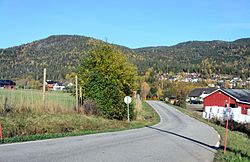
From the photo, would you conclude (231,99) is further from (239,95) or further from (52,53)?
(52,53)

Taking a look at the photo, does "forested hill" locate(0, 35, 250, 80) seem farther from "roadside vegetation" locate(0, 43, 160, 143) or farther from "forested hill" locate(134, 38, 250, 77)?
"roadside vegetation" locate(0, 43, 160, 143)

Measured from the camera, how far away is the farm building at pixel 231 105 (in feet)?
160

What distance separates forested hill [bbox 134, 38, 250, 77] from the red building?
94.0 meters

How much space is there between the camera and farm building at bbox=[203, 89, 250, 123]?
160 feet

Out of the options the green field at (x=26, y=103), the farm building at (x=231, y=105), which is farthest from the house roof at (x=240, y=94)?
the green field at (x=26, y=103)

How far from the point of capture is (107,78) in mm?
26984

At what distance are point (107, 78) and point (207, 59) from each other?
515 ft

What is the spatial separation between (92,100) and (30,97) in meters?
5.96

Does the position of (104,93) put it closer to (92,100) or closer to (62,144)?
(92,100)

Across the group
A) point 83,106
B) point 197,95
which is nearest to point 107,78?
point 83,106

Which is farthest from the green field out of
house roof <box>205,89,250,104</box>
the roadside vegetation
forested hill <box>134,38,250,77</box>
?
forested hill <box>134,38,250,77</box>

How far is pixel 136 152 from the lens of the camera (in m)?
11.2

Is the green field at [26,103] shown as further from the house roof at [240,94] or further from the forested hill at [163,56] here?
the forested hill at [163,56]

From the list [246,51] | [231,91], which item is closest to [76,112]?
[231,91]
